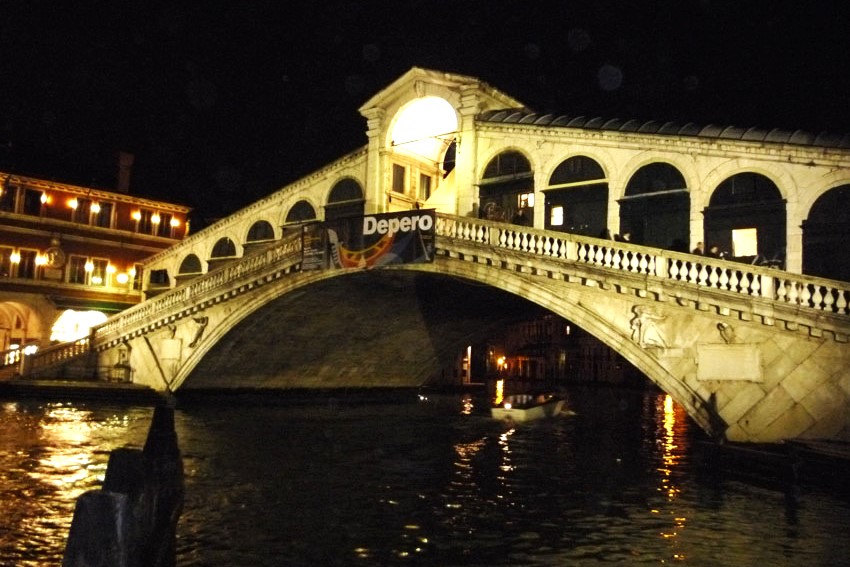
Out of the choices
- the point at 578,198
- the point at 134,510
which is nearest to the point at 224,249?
the point at 578,198

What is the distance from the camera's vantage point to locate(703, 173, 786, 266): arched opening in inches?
843

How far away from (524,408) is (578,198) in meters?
9.13

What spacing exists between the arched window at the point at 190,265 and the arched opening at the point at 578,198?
67.0 feet

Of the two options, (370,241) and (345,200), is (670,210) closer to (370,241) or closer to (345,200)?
(370,241)

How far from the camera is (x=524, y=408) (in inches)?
1208

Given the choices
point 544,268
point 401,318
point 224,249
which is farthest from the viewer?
point 224,249

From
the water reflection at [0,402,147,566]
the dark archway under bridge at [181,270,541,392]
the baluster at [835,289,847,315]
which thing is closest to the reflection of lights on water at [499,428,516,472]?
the dark archway under bridge at [181,270,541,392]

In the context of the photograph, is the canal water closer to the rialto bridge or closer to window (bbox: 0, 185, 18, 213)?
the rialto bridge

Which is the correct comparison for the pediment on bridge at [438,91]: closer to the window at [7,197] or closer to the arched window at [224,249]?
the arched window at [224,249]

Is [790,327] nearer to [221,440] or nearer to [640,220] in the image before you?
[640,220]

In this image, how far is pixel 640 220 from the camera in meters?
24.5

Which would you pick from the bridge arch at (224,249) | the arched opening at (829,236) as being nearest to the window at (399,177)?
the bridge arch at (224,249)

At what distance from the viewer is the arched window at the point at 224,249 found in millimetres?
38062

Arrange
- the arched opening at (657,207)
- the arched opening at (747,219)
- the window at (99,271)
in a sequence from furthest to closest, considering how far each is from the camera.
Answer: the window at (99,271) → the arched opening at (657,207) → the arched opening at (747,219)
